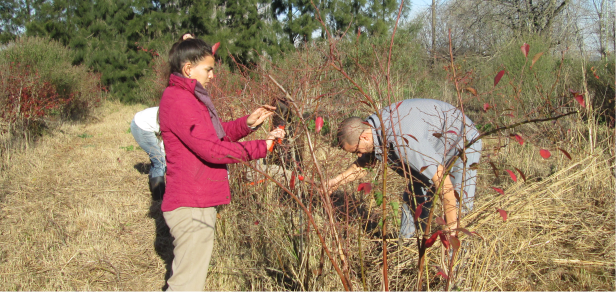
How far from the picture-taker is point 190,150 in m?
1.81

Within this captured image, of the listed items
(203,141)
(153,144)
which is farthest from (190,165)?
(153,144)

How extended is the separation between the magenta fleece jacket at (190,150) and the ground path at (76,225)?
1218 millimetres

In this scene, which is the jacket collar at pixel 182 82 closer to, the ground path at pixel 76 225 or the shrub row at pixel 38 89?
the ground path at pixel 76 225

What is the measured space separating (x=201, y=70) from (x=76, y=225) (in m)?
2.49

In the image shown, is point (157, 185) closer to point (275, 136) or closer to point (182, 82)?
point (182, 82)

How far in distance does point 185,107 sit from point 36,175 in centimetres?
450

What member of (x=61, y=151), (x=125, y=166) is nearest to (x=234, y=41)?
(x=61, y=151)

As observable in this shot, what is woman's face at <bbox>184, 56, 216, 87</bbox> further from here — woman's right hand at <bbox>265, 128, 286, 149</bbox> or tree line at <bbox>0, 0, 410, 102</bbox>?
tree line at <bbox>0, 0, 410, 102</bbox>

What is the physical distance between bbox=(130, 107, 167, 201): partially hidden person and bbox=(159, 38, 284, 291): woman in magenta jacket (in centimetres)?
230

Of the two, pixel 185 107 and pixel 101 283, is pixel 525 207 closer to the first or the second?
pixel 185 107

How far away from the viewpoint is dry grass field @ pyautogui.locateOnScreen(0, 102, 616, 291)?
2029 millimetres

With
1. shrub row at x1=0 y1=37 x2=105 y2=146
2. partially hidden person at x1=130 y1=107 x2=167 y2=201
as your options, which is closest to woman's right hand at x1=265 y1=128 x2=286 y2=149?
partially hidden person at x1=130 y1=107 x2=167 y2=201

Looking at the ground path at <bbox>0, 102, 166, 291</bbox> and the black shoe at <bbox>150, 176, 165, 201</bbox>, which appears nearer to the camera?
the ground path at <bbox>0, 102, 166, 291</bbox>

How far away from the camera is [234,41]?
1519 centimetres
